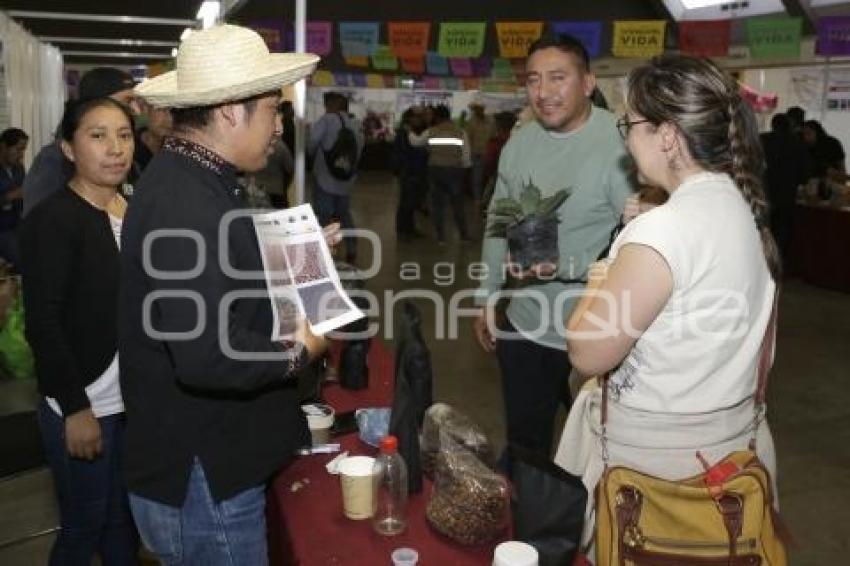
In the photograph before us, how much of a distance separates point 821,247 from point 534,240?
680 cm

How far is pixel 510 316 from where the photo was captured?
2.46 metres

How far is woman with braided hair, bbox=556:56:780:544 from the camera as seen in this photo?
4.53 feet

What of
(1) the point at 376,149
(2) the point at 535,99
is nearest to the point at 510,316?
(2) the point at 535,99

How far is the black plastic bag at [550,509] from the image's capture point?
4.67ft

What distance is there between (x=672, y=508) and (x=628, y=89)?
32.2 inches

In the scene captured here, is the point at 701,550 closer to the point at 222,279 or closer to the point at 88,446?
the point at 222,279

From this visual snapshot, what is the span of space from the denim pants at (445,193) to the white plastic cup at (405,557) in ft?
27.5

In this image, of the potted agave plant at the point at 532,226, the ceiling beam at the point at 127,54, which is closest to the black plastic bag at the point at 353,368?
the potted agave plant at the point at 532,226

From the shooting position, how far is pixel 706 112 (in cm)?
140

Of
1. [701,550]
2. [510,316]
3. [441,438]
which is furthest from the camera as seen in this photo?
[510,316]

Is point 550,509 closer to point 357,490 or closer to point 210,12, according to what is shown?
point 357,490

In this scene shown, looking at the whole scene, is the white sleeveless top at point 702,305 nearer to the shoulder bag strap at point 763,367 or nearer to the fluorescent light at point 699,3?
the shoulder bag strap at point 763,367

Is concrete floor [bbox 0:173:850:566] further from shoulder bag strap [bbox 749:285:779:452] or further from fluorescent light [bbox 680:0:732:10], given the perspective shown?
fluorescent light [bbox 680:0:732:10]

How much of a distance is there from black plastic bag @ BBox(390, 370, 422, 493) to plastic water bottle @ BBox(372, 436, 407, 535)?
3cm
